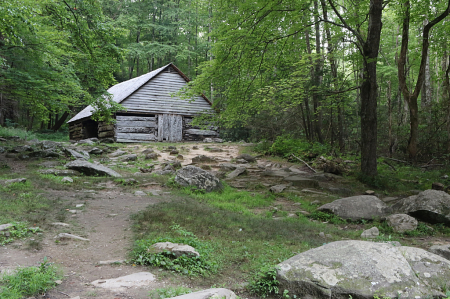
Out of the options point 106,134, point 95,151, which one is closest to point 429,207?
point 95,151

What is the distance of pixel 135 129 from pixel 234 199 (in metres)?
14.5

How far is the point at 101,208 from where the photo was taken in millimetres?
6332

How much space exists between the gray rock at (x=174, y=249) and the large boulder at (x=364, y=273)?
123cm

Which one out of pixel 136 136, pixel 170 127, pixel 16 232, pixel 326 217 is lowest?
pixel 326 217

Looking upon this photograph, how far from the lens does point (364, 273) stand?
3088mm

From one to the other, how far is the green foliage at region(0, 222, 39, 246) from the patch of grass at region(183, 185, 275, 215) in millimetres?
4041

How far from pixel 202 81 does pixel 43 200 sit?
6.05 metres

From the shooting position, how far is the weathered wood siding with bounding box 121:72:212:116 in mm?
21100

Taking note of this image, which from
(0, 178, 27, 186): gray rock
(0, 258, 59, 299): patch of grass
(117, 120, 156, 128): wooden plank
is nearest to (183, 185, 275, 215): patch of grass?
(0, 178, 27, 186): gray rock

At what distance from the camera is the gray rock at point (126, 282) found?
298 centimetres

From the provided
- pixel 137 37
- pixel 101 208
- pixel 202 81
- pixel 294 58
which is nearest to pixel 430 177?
pixel 294 58

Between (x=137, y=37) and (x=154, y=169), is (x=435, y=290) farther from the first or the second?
(x=137, y=37)

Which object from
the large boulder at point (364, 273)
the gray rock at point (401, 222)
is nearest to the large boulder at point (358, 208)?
the gray rock at point (401, 222)

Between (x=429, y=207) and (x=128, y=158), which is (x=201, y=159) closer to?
(x=128, y=158)
